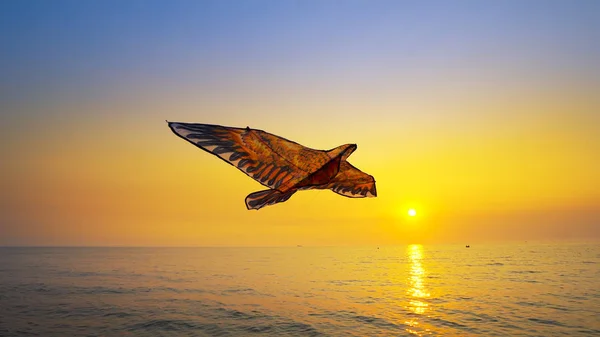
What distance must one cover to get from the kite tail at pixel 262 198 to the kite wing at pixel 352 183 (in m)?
3.17

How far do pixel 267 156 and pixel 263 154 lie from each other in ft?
0.44

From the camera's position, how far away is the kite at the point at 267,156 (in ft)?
36.1

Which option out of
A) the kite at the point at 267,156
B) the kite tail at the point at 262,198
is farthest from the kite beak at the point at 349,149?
the kite tail at the point at 262,198

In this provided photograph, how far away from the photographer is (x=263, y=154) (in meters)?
12.0

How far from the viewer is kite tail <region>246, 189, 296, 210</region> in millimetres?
12898

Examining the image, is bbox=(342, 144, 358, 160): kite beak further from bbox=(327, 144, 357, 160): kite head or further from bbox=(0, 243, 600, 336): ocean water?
bbox=(0, 243, 600, 336): ocean water

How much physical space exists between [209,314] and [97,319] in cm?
634

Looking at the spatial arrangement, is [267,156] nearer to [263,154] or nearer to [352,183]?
[263,154]

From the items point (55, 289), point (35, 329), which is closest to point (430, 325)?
point (35, 329)

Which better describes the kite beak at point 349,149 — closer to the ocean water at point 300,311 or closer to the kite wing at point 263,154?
the kite wing at point 263,154

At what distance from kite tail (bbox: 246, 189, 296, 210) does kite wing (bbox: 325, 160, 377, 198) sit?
10.4 feet

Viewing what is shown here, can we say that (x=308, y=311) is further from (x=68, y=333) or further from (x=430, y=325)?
(x=68, y=333)

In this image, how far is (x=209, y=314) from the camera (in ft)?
87.7

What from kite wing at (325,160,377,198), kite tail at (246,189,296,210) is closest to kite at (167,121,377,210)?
kite tail at (246,189,296,210)
